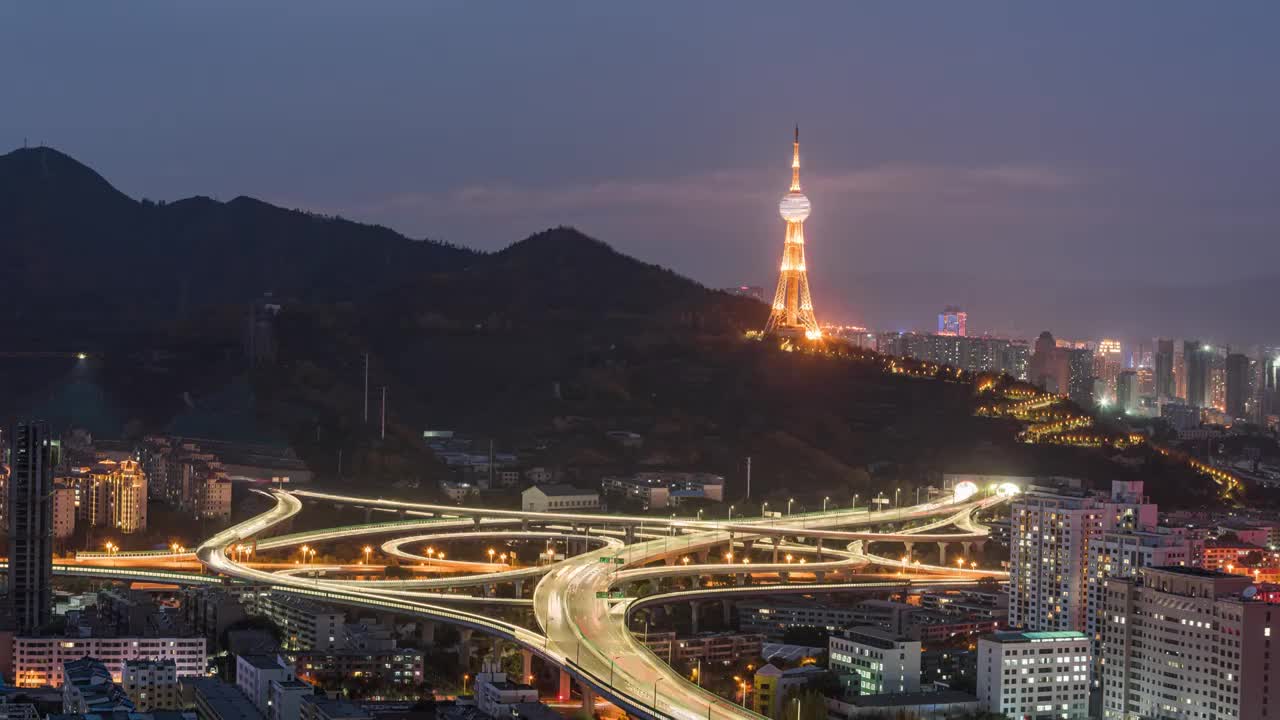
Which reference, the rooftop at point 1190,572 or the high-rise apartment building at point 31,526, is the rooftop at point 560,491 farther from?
the rooftop at point 1190,572

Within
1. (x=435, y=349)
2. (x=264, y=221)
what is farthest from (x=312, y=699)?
(x=264, y=221)

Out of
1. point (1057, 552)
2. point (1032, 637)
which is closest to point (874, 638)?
point (1032, 637)

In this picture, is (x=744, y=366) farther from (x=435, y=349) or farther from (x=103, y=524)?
(x=103, y=524)

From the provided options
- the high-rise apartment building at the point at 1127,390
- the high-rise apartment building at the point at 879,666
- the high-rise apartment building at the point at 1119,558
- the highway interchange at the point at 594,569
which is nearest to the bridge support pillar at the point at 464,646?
the highway interchange at the point at 594,569

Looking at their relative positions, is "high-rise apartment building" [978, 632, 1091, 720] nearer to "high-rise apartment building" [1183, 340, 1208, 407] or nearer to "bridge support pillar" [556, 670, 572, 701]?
"bridge support pillar" [556, 670, 572, 701]

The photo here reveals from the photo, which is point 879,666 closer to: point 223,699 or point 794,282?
point 223,699

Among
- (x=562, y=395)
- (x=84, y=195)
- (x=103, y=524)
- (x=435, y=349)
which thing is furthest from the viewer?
(x=84, y=195)
